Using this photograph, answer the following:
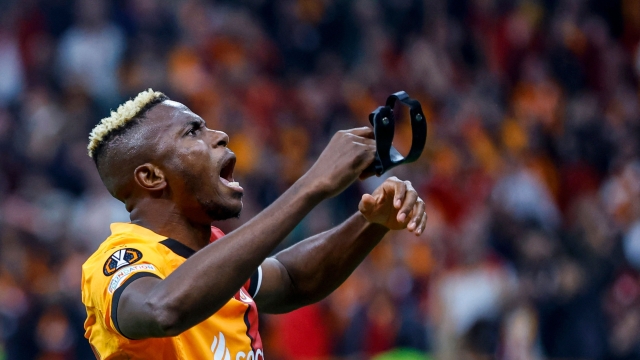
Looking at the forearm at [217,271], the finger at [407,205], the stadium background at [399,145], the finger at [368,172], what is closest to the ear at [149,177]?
the forearm at [217,271]

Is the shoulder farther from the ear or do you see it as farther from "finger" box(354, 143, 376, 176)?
"finger" box(354, 143, 376, 176)

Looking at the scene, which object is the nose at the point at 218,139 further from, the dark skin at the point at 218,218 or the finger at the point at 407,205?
the finger at the point at 407,205

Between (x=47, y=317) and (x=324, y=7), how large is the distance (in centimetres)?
572

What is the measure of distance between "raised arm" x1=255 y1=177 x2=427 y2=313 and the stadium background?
442 cm

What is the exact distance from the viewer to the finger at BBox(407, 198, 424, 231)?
10.8 ft

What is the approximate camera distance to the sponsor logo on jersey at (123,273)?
3.10 meters

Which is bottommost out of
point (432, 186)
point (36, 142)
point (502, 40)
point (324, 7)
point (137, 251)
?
point (137, 251)

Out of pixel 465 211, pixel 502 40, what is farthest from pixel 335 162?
pixel 502 40

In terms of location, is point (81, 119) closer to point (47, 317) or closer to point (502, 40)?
point (47, 317)

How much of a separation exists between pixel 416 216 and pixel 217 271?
0.80 m

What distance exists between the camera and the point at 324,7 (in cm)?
1286

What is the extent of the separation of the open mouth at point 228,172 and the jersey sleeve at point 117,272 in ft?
1.17

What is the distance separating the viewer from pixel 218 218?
11.7 ft

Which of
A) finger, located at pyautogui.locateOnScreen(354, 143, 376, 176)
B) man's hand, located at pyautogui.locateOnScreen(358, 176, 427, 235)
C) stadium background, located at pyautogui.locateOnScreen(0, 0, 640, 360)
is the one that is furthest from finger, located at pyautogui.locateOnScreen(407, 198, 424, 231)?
stadium background, located at pyautogui.locateOnScreen(0, 0, 640, 360)
